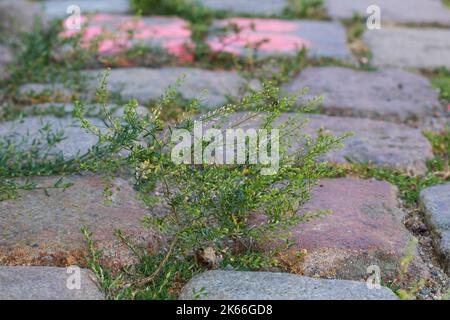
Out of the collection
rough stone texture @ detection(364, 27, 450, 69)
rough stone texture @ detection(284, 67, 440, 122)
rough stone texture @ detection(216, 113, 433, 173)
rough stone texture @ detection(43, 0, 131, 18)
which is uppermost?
rough stone texture @ detection(43, 0, 131, 18)

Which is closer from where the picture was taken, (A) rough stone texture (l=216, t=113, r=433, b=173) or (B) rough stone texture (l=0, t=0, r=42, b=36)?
(A) rough stone texture (l=216, t=113, r=433, b=173)

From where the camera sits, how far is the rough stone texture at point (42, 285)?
177 centimetres

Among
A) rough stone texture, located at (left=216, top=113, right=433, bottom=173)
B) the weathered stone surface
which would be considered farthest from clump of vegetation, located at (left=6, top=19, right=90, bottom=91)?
the weathered stone surface

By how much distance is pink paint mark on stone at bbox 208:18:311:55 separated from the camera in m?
3.79

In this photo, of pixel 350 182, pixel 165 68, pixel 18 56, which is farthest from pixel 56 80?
pixel 350 182

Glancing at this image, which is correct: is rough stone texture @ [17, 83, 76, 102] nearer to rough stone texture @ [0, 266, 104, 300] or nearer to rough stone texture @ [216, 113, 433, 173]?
rough stone texture @ [216, 113, 433, 173]

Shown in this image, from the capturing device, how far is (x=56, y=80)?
3.38 meters

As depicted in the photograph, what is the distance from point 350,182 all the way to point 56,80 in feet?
4.74

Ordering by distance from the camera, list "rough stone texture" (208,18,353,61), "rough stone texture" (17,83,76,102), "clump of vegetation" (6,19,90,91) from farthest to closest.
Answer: "rough stone texture" (208,18,353,61)
"clump of vegetation" (6,19,90,91)
"rough stone texture" (17,83,76,102)

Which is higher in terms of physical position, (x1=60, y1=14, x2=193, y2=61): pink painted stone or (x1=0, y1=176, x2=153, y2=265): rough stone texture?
(x1=60, y1=14, x2=193, y2=61): pink painted stone

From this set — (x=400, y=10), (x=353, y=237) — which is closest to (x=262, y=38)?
(x=400, y=10)

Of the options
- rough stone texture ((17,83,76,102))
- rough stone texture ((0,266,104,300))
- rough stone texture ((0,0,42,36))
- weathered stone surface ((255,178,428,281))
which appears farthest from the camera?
rough stone texture ((0,0,42,36))

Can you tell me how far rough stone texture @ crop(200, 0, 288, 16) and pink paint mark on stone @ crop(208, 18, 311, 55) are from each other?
0.19 meters

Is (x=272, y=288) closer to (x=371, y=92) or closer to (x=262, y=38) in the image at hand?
(x=371, y=92)
